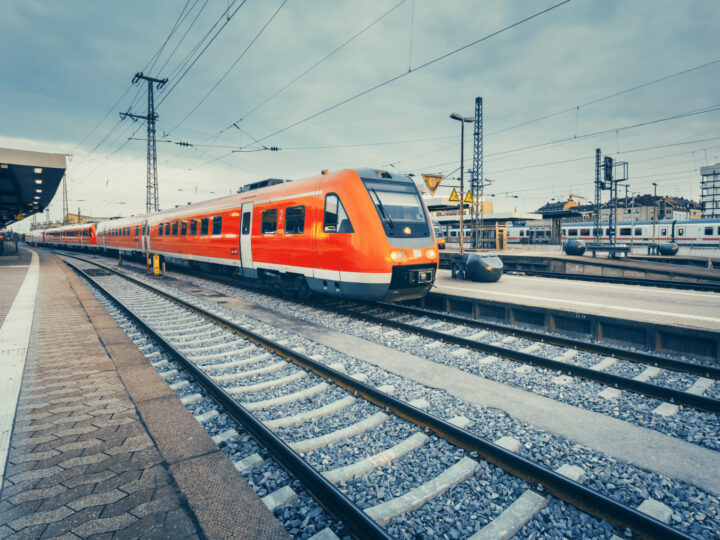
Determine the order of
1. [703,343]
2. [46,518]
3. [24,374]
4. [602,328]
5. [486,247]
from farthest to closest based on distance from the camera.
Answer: [486,247]
[602,328]
[703,343]
[24,374]
[46,518]

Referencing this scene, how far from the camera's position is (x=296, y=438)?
3594 mm

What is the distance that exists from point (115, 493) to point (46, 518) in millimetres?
360

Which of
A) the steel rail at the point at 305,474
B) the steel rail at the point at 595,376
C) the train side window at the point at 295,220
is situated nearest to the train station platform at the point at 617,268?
the steel rail at the point at 595,376

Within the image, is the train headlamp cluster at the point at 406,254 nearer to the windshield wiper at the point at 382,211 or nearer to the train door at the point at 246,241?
the windshield wiper at the point at 382,211

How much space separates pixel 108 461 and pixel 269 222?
8.17 m

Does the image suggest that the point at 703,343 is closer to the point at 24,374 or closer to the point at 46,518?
the point at 46,518

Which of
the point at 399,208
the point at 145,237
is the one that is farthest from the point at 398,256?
the point at 145,237

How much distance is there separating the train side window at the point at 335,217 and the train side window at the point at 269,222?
2415 mm

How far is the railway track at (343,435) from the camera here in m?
2.59

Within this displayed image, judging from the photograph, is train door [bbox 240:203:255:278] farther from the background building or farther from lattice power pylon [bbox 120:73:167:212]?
the background building

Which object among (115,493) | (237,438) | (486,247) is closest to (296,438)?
(237,438)

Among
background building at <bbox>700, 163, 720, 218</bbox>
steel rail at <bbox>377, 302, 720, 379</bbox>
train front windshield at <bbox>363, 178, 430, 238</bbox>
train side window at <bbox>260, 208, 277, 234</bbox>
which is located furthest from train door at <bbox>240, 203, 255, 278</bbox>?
background building at <bbox>700, 163, 720, 218</bbox>

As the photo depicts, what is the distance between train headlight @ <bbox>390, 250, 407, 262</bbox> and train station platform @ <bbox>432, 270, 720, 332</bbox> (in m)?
2.64

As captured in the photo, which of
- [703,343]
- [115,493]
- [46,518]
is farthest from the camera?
[703,343]
